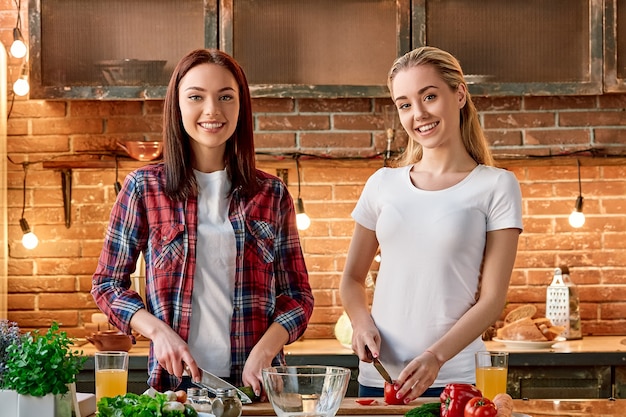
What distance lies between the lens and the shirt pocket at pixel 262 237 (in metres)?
2.32

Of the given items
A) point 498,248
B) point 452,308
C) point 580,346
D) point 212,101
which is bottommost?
point 580,346

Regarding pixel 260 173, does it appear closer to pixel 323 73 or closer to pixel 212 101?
pixel 212 101

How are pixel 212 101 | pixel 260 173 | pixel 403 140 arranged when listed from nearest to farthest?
1. pixel 212 101
2. pixel 260 173
3. pixel 403 140

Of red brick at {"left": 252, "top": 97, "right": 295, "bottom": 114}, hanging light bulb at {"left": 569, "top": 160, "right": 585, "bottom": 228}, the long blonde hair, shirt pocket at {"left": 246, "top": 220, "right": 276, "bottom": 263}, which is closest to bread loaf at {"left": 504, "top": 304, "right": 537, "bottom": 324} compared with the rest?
hanging light bulb at {"left": 569, "top": 160, "right": 585, "bottom": 228}

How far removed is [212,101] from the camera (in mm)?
2295

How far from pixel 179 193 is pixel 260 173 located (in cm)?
23

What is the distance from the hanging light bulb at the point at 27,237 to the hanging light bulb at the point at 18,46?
0.66 m

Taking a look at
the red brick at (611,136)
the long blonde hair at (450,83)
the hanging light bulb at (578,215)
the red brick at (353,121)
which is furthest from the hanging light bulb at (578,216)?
the long blonde hair at (450,83)

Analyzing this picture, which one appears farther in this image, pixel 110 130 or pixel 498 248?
pixel 110 130

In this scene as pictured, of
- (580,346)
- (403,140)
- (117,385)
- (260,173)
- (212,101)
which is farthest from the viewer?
(403,140)

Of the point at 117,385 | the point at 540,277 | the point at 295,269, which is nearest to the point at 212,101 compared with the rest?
the point at 295,269

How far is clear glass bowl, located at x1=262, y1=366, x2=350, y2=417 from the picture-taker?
60.3 inches

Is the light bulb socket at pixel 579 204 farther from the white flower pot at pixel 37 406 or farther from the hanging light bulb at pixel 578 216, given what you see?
the white flower pot at pixel 37 406

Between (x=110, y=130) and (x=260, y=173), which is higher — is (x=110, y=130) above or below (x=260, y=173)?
above
